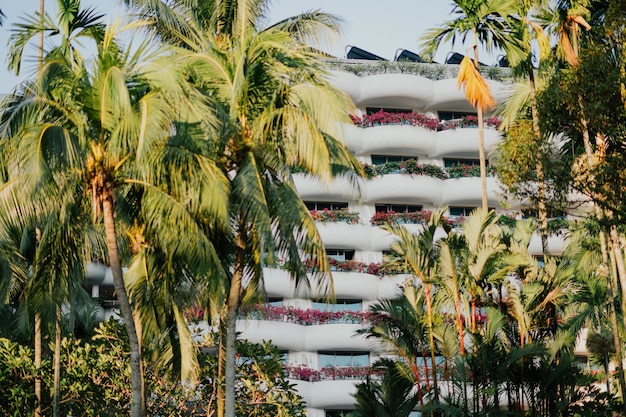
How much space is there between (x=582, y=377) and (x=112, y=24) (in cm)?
1657

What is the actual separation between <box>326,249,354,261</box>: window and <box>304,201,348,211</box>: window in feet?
7.57

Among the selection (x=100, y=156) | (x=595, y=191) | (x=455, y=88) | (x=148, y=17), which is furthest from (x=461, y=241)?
(x=455, y=88)

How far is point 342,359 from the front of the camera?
51906 millimetres

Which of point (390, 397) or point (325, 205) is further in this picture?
point (325, 205)

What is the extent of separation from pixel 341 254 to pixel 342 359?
5.88 meters

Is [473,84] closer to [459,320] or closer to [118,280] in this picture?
[459,320]

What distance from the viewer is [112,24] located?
2089cm

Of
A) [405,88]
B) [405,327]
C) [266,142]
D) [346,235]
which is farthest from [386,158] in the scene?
[266,142]

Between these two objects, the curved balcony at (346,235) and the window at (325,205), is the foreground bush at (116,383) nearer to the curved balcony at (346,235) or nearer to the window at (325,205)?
the curved balcony at (346,235)

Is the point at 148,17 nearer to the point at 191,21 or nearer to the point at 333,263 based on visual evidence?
the point at 191,21

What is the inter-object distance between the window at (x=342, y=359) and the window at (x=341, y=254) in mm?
5251

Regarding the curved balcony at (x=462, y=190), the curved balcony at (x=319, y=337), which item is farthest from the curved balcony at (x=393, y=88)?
the curved balcony at (x=319, y=337)

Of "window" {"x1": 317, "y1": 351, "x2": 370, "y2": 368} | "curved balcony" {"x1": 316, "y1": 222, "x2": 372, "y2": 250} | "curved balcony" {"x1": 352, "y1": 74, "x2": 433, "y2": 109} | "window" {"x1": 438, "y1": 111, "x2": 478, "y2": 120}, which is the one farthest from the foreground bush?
"window" {"x1": 438, "y1": 111, "x2": 478, "y2": 120}

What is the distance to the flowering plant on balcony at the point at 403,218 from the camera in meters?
53.3
